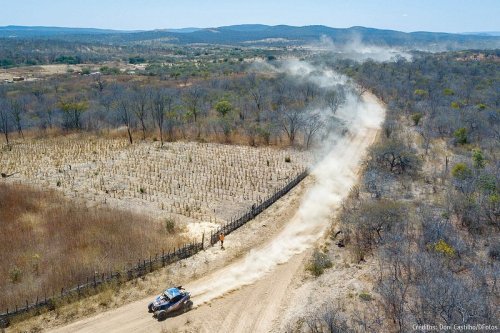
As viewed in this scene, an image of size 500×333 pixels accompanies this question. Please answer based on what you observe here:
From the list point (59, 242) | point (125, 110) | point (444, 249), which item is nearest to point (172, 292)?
point (59, 242)

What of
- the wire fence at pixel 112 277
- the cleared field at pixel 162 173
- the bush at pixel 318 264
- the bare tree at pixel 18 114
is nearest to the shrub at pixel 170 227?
the cleared field at pixel 162 173

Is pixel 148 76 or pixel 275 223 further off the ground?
pixel 148 76

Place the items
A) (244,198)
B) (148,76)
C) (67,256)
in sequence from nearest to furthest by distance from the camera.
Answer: (67,256) → (244,198) → (148,76)

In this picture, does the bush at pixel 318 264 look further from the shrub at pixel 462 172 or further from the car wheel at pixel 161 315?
the shrub at pixel 462 172

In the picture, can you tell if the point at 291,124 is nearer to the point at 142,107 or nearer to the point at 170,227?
the point at 142,107

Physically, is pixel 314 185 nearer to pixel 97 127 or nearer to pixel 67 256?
pixel 67 256

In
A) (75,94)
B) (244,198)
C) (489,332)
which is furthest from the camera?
(75,94)

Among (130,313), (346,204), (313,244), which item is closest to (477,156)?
(346,204)
